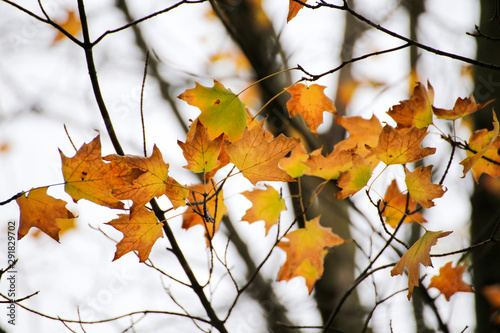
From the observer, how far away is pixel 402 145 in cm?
100

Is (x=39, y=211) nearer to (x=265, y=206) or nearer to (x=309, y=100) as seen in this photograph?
(x=265, y=206)

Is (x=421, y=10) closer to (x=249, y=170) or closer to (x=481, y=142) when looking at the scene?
(x=481, y=142)

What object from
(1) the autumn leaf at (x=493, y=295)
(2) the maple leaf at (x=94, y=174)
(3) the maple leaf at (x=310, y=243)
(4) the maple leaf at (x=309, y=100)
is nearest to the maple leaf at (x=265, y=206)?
(3) the maple leaf at (x=310, y=243)

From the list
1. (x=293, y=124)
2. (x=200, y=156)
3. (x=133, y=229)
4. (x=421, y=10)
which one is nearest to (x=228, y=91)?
(x=200, y=156)

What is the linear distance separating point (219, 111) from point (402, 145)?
49cm

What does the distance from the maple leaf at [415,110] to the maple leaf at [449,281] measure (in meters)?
0.59

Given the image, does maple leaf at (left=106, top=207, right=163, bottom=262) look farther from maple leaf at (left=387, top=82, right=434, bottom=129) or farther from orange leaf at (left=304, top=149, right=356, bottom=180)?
maple leaf at (left=387, top=82, right=434, bottom=129)

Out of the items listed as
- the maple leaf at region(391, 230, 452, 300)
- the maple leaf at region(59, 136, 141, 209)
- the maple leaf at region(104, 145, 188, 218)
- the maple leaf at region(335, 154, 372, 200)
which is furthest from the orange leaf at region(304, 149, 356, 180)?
the maple leaf at region(59, 136, 141, 209)

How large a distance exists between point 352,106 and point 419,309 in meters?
1.58

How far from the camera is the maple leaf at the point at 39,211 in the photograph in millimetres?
1012

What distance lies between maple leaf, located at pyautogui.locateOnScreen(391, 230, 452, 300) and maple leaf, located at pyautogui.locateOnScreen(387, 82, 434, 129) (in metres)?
0.39

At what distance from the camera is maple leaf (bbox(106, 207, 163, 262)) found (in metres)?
0.98

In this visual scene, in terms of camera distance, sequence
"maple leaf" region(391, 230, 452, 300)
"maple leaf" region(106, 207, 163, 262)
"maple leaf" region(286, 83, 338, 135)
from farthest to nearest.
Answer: "maple leaf" region(286, 83, 338, 135)
"maple leaf" region(106, 207, 163, 262)
"maple leaf" region(391, 230, 452, 300)

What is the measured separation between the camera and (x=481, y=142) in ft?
3.69
